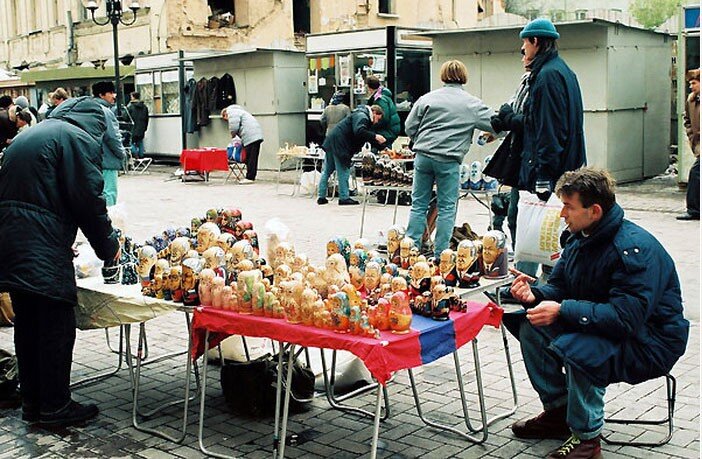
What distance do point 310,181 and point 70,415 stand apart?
34.9 ft

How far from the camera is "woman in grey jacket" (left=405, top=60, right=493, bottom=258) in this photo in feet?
25.8

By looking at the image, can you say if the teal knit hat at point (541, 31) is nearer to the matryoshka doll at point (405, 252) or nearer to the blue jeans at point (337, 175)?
the matryoshka doll at point (405, 252)

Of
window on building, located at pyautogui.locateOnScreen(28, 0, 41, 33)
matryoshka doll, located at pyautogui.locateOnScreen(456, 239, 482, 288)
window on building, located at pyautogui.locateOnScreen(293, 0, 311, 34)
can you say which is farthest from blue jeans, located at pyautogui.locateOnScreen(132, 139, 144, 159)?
matryoshka doll, located at pyautogui.locateOnScreen(456, 239, 482, 288)

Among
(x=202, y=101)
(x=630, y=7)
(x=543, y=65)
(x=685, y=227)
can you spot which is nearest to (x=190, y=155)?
(x=202, y=101)

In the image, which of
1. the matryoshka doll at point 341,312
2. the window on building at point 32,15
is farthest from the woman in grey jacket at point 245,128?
the window on building at point 32,15

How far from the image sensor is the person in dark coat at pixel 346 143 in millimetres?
12352

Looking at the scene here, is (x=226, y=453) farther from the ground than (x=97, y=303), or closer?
closer

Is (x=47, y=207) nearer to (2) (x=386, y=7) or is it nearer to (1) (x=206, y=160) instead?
(1) (x=206, y=160)

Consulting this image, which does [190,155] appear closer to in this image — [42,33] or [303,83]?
[303,83]

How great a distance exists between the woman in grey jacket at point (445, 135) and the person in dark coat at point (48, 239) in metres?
3.72

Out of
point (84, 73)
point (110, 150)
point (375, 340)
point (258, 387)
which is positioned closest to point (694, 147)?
point (110, 150)

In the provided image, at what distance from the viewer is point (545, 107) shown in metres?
6.27

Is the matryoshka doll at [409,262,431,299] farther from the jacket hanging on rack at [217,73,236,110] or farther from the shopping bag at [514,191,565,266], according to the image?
the jacket hanging on rack at [217,73,236,110]

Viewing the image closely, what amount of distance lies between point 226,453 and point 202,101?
1729cm
